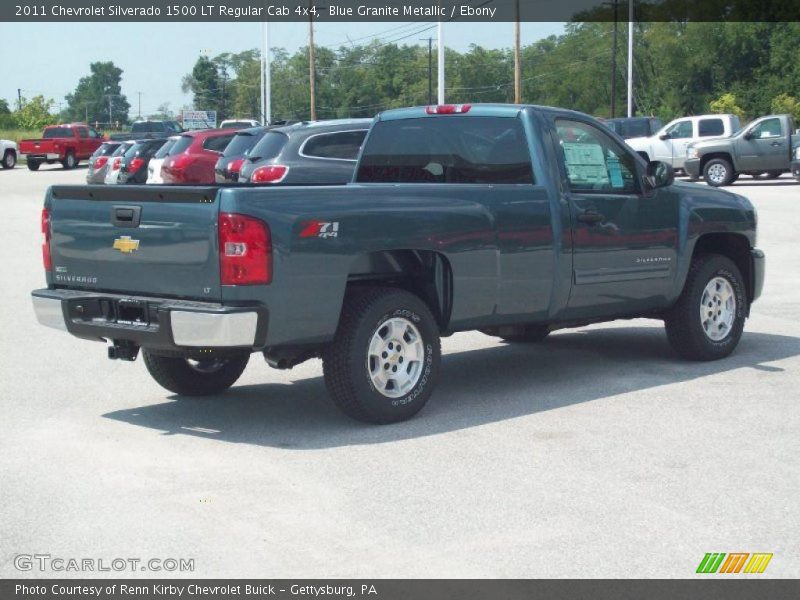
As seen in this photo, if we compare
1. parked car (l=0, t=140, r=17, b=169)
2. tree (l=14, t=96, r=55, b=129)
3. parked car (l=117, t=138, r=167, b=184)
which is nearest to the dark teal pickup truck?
parked car (l=117, t=138, r=167, b=184)

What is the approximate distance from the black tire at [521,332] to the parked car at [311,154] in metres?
7.62

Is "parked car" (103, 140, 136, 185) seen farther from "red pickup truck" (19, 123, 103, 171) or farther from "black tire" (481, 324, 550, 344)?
"black tire" (481, 324, 550, 344)

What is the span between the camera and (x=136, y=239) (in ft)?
24.1

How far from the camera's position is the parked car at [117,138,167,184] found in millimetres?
33594

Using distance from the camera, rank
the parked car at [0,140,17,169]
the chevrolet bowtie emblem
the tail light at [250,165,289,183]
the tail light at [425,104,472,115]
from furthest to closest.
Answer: the parked car at [0,140,17,169] → the tail light at [250,165,289,183] → the tail light at [425,104,472,115] → the chevrolet bowtie emblem

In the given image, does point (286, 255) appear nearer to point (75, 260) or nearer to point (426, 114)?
point (75, 260)

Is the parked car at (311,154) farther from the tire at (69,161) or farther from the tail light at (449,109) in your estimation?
the tire at (69,161)

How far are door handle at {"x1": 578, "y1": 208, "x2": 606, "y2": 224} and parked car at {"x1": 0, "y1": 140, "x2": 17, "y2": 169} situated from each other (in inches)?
2017

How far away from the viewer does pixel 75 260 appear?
776 centimetres

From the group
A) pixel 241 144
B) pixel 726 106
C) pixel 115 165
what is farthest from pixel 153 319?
pixel 726 106

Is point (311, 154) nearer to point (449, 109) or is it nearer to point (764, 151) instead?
point (449, 109)

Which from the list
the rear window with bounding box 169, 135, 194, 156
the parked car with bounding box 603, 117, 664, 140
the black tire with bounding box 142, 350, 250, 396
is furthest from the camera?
the parked car with bounding box 603, 117, 664, 140

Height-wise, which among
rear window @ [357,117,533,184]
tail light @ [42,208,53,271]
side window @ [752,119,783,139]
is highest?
side window @ [752,119,783,139]

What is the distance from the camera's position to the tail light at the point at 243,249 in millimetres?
6898
